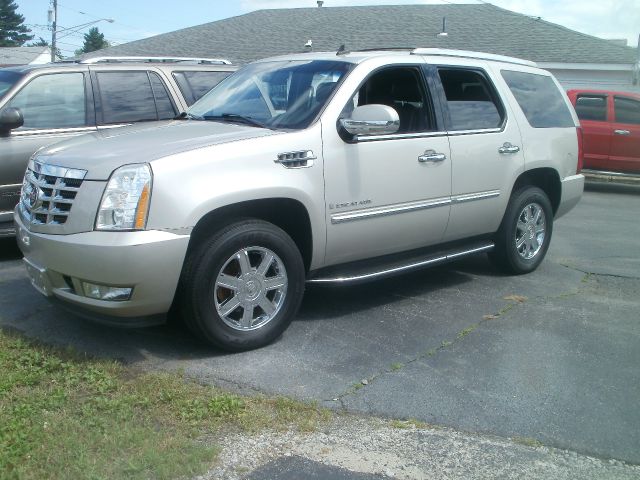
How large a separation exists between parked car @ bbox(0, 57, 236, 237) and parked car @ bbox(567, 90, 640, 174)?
358 inches

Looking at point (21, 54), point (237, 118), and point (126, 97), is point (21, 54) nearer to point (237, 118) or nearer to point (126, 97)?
point (126, 97)

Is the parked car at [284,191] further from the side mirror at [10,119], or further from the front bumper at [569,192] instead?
the side mirror at [10,119]

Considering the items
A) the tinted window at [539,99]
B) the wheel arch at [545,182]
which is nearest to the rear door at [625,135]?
the tinted window at [539,99]

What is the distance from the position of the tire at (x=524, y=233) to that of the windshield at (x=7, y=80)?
4.75 meters

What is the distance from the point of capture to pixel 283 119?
522cm

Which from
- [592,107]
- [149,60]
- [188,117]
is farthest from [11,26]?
[188,117]

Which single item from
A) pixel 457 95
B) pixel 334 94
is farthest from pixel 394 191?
pixel 457 95

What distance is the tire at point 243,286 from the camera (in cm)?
452

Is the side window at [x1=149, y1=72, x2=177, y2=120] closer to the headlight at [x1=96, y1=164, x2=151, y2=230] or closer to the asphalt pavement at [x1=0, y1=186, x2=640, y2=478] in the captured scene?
the asphalt pavement at [x1=0, y1=186, x2=640, y2=478]

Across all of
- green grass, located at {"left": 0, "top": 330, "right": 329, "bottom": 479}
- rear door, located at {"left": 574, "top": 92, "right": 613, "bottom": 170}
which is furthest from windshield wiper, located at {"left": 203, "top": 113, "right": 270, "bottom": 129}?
rear door, located at {"left": 574, "top": 92, "right": 613, "bottom": 170}

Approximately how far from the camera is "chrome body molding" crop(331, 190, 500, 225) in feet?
17.0

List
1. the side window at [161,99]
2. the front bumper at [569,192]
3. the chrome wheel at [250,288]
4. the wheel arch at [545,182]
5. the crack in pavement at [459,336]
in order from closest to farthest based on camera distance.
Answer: the crack in pavement at [459,336]
the chrome wheel at [250,288]
the wheel arch at [545,182]
the front bumper at [569,192]
the side window at [161,99]

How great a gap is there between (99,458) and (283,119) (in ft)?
8.86

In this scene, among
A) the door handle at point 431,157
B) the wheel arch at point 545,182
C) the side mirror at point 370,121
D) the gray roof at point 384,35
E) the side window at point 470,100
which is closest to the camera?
the side mirror at point 370,121
